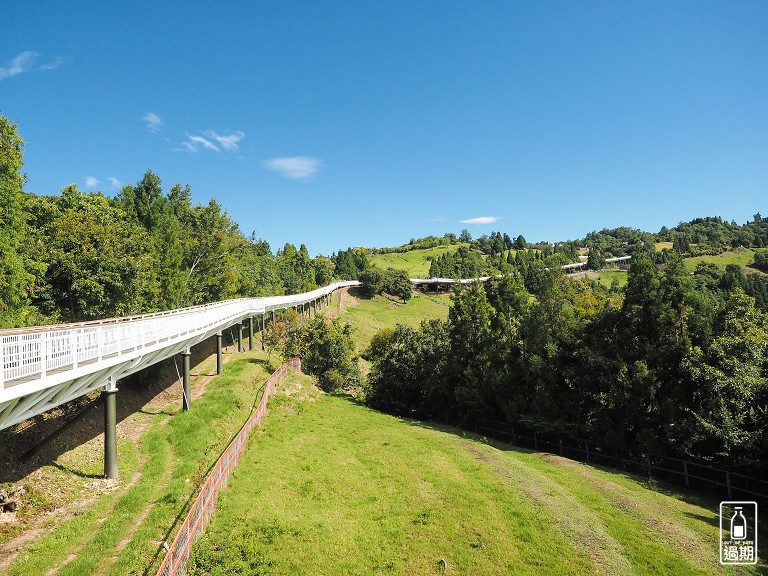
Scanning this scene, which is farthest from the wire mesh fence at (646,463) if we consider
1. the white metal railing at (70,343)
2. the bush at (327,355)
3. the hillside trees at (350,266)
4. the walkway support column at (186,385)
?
the hillside trees at (350,266)

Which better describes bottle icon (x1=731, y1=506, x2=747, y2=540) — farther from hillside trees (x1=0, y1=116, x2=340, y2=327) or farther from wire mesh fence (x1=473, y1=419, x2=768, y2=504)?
hillside trees (x1=0, y1=116, x2=340, y2=327)

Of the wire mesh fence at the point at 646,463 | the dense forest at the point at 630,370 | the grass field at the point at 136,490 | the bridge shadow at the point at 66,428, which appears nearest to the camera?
the grass field at the point at 136,490

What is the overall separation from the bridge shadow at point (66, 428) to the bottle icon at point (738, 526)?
77.1 ft

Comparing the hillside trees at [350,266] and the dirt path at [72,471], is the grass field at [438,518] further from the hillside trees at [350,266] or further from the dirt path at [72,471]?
the hillside trees at [350,266]

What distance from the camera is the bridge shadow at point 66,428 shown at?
589 inches

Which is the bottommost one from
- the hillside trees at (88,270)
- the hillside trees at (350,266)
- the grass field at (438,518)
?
the grass field at (438,518)

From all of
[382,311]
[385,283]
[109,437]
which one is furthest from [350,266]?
[109,437]

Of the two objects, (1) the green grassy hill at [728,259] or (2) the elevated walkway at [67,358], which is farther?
(1) the green grassy hill at [728,259]

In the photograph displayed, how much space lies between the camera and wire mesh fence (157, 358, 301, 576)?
33.9 feet

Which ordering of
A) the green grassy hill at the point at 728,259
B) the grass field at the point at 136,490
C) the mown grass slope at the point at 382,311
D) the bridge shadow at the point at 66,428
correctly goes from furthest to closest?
the green grassy hill at the point at 728,259
the mown grass slope at the point at 382,311
the bridge shadow at the point at 66,428
the grass field at the point at 136,490

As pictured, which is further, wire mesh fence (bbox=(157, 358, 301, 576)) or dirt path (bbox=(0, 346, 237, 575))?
dirt path (bbox=(0, 346, 237, 575))

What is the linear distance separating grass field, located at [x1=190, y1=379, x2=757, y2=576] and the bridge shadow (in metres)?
6.72

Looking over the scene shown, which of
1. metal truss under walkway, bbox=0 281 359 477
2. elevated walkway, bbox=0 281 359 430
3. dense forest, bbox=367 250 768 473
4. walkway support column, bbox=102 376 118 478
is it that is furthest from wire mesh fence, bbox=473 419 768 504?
walkway support column, bbox=102 376 118 478

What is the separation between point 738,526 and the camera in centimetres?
1598
